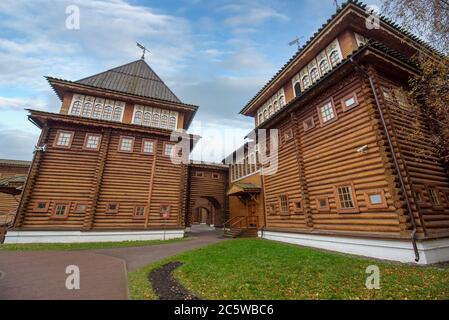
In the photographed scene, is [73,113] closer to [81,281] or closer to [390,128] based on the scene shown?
[81,281]

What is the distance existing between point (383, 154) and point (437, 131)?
508 centimetres

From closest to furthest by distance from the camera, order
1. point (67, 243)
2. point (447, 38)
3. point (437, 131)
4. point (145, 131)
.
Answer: point (447, 38) < point (437, 131) < point (67, 243) < point (145, 131)

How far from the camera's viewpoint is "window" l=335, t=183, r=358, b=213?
9414 millimetres

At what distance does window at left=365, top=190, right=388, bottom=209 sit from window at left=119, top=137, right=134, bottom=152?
56.2 ft

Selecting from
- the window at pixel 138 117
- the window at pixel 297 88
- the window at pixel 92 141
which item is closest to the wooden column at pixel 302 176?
the window at pixel 297 88

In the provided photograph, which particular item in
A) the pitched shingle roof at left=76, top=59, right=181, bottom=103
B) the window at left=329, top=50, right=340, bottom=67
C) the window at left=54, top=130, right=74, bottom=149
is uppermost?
the pitched shingle roof at left=76, top=59, right=181, bottom=103

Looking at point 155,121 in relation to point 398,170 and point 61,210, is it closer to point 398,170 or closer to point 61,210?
point 61,210

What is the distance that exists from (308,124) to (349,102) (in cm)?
283

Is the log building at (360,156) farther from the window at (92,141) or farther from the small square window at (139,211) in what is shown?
the window at (92,141)

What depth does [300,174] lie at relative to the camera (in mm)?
12633

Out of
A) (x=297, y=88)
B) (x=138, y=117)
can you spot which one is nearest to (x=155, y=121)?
(x=138, y=117)

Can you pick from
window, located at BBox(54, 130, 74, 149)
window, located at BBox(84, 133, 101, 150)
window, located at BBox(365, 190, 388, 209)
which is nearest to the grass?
window, located at BBox(54, 130, 74, 149)

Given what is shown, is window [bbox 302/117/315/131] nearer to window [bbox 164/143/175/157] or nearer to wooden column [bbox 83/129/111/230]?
window [bbox 164/143/175/157]
